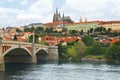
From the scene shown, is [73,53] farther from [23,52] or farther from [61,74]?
[61,74]

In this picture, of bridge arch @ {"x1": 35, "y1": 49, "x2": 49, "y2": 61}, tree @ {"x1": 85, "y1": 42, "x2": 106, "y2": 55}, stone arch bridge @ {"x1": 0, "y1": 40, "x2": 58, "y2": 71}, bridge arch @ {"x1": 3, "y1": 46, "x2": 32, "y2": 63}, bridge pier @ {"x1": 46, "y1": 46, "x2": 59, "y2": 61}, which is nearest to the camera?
stone arch bridge @ {"x1": 0, "y1": 40, "x2": 58, "y2": 71}

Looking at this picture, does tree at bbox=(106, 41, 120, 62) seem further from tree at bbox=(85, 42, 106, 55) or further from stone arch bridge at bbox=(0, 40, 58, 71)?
stone arch bridge at bbox=(0, 40, 58, 71)

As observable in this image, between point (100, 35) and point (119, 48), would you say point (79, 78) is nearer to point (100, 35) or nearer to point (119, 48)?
point (119, 48)

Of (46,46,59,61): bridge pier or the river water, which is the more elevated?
(46,46,59,61): bridge pier

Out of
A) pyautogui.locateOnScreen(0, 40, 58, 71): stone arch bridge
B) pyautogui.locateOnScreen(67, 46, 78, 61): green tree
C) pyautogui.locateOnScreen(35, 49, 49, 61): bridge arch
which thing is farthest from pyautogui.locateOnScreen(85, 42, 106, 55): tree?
pyautogui.locateOnScreen(35, 49, 49, 61): bridge arch

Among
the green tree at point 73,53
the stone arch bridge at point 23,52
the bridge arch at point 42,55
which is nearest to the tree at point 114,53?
the green tree at point 73,53

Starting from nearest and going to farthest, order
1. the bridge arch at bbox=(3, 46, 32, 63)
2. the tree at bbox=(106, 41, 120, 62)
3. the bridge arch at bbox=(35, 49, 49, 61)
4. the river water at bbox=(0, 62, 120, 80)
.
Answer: the river water at bbox=(0, 62, 120, 80) → the bridge arch at bbox=(3, 46, 32, 63) → the tree at bbox=(106, 41, 120, 62) → the bridge arch at bbox=(35, 49, 49, 61)

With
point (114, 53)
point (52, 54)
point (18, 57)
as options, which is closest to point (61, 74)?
point (18, 57)

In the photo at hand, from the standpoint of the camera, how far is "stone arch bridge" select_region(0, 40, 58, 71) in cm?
6047

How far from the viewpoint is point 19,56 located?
77938mm

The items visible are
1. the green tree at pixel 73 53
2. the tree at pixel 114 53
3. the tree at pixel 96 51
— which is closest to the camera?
the tree at pixel 114 53

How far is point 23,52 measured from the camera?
244 feet

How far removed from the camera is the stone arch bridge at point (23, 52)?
60.5 metres

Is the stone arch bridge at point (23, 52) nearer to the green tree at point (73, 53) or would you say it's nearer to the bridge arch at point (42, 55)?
the bridge arch at point (42, 55)
